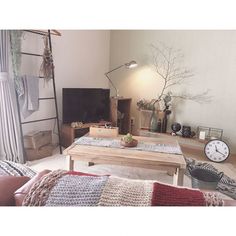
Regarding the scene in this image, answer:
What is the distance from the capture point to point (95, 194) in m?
0.74

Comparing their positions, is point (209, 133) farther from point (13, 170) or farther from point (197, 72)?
point (13, 170)

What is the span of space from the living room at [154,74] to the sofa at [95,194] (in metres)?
2.10

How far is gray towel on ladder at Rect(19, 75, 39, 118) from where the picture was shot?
294 centimetres

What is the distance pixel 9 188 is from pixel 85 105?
9.71 ft

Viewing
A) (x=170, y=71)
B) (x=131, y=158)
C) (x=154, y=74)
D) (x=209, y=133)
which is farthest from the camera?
(x=154, y=74)

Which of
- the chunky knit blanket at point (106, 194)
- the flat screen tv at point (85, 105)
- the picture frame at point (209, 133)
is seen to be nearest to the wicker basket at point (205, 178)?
the picture frame at point (209, 133)

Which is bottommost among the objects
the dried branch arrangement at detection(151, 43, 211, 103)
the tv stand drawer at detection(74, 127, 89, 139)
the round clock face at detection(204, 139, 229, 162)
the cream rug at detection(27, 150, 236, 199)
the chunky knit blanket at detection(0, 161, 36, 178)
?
the cream rug at detection(27, 150, 236, 199)

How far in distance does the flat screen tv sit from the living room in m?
0.24

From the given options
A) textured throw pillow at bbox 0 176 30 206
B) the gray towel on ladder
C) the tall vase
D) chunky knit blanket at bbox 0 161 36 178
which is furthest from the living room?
textured throw pillow at bbox 0 176 30 206

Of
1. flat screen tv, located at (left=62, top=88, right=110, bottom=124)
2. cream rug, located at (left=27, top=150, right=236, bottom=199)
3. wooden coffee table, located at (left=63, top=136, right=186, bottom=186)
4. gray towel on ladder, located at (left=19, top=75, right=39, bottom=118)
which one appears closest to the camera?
wooden coffee table, located at (left=63, top=136, right=186, bottom=186)

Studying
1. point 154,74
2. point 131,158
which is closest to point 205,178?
point 131,158

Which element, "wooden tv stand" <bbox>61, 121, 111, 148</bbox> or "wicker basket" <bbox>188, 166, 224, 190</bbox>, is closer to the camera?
"wicker basket" <bbox>188, 166, 224, 190</bbox>

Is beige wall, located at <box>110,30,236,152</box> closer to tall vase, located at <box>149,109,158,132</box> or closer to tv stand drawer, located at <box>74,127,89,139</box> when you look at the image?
tall vase, located at <box>149,109,158,132</box>
